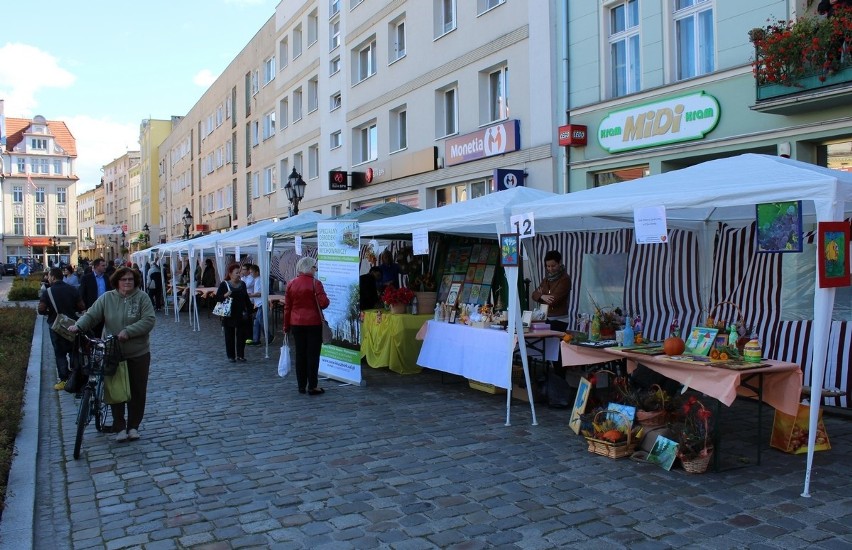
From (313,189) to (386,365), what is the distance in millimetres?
17087

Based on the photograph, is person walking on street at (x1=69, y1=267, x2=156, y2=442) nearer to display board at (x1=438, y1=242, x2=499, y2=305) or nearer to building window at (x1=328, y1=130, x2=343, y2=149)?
display board at (x1=438, y1=242, x2=499, y2=305)

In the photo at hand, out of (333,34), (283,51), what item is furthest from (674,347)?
(283,51)

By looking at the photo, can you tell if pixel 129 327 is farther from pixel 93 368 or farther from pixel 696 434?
pixel 696 434

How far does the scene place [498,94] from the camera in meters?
15.7

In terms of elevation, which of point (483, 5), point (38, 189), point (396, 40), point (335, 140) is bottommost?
point (335, 140)

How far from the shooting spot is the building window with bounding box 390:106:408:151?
2019 centimetres

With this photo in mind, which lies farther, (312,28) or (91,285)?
(312,28)

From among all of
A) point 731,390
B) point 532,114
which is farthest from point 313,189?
point 731,390

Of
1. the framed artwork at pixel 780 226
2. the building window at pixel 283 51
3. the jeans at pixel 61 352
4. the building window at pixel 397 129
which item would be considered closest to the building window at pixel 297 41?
the building window at pixel 283 51

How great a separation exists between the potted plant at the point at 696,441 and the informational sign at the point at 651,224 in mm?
1371

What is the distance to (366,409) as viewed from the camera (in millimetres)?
8016

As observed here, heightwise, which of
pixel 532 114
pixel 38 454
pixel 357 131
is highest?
pixel 357 131

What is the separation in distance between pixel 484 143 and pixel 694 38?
17.4ft

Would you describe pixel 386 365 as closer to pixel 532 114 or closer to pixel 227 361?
pixel 227 361
